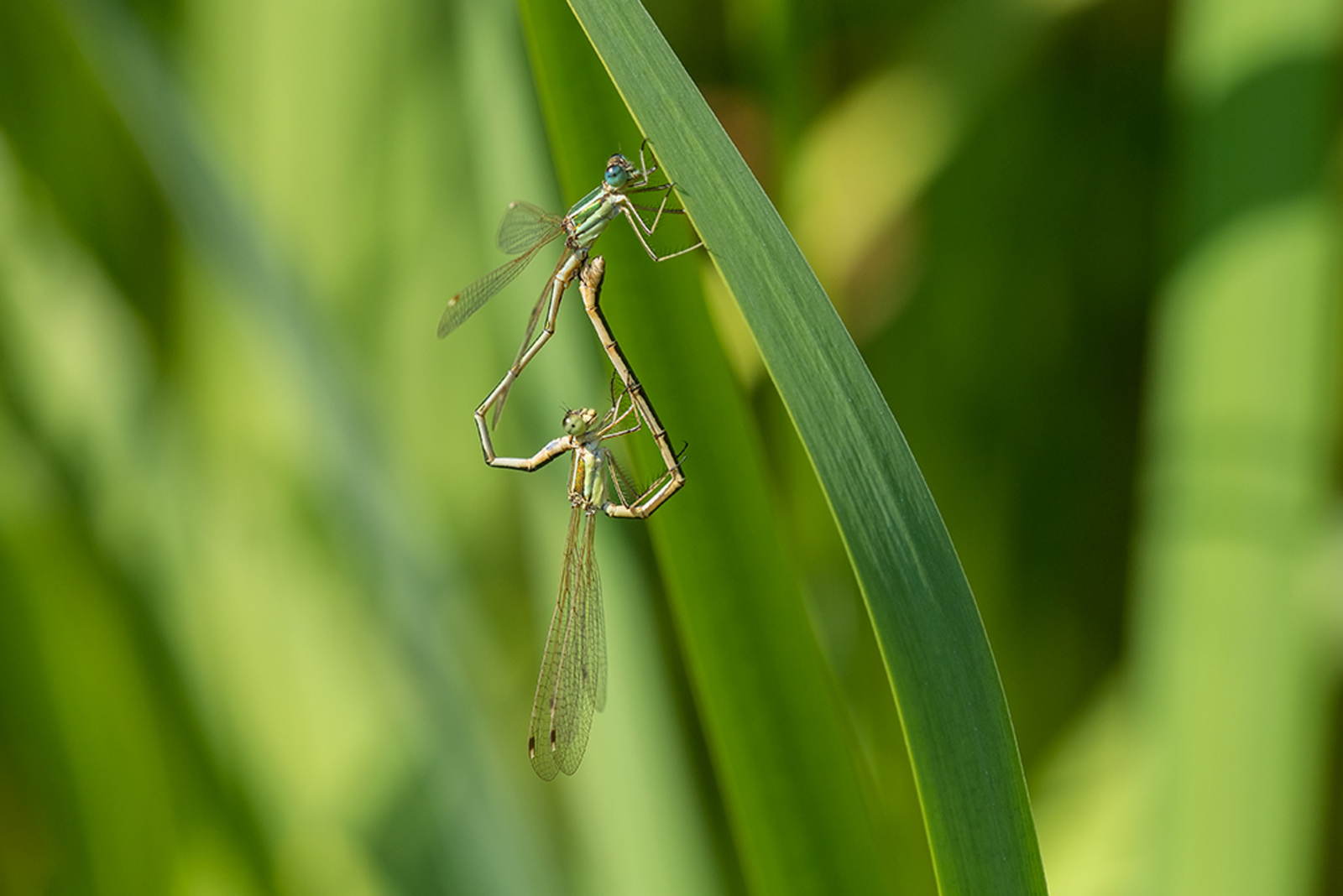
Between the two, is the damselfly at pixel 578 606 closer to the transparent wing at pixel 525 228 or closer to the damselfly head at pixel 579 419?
the damselfly head at pixel 579 419

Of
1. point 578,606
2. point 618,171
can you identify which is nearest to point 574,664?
point 578,606

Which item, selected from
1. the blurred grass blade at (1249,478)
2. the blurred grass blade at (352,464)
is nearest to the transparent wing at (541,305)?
the blurred grass blade at (352,464)

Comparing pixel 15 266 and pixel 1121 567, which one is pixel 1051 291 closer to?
pixel 1121 567

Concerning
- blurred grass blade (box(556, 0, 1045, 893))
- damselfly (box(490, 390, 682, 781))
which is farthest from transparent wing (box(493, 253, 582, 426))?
blurred grass blade (box(556, 0, 1045, 893))

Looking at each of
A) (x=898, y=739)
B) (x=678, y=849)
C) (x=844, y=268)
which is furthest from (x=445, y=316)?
(x=898, y=739)

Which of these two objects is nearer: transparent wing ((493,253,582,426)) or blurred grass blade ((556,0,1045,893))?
blurred grass blade ((556,0,1045,893))

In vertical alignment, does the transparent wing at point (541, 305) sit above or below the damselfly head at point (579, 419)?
above

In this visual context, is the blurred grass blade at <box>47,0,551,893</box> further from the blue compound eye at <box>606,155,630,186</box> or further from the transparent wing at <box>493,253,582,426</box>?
the blue compound eye at <box>606,155,630,186</box>
